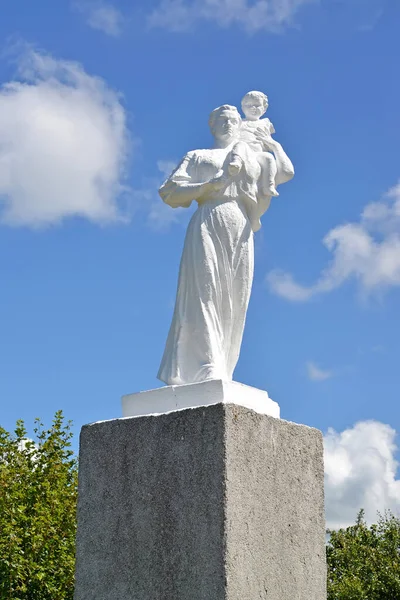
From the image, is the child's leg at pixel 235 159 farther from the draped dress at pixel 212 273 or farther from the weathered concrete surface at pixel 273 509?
the weathered concrete surface at pixel 273 509

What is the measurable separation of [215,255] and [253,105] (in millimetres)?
1459

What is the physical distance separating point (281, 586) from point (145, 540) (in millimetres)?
1019

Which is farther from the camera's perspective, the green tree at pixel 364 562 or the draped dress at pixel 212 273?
the green tree at pixel 364 562

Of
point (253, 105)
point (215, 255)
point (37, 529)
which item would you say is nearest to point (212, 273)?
point (215, 255)

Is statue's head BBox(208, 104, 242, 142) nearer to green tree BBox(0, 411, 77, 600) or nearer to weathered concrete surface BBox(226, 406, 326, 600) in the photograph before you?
weathered concrete surface BBox(226, 406, 326, 600)

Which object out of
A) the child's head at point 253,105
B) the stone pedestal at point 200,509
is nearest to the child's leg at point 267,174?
the child's head at point 253,105

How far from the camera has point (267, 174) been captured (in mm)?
7262

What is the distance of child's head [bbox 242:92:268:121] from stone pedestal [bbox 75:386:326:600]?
262 centimetres

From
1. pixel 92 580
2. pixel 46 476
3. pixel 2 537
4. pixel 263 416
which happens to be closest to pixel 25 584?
pixel 2 537

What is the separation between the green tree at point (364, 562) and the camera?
23891mm

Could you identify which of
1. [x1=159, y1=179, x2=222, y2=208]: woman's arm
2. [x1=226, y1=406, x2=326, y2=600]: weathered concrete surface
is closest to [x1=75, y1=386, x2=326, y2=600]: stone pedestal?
[x1=226, y1=406, x2=326, y2=600]: weathered concrete surface

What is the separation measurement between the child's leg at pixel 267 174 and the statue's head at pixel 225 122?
0.30 metres

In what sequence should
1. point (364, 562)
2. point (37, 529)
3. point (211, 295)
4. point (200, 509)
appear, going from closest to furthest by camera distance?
1. point (200, 509)
2. point (211, 295)
3. point (37, 529)
4. point (364, 562)

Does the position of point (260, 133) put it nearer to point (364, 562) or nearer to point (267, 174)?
point (267, 174)
